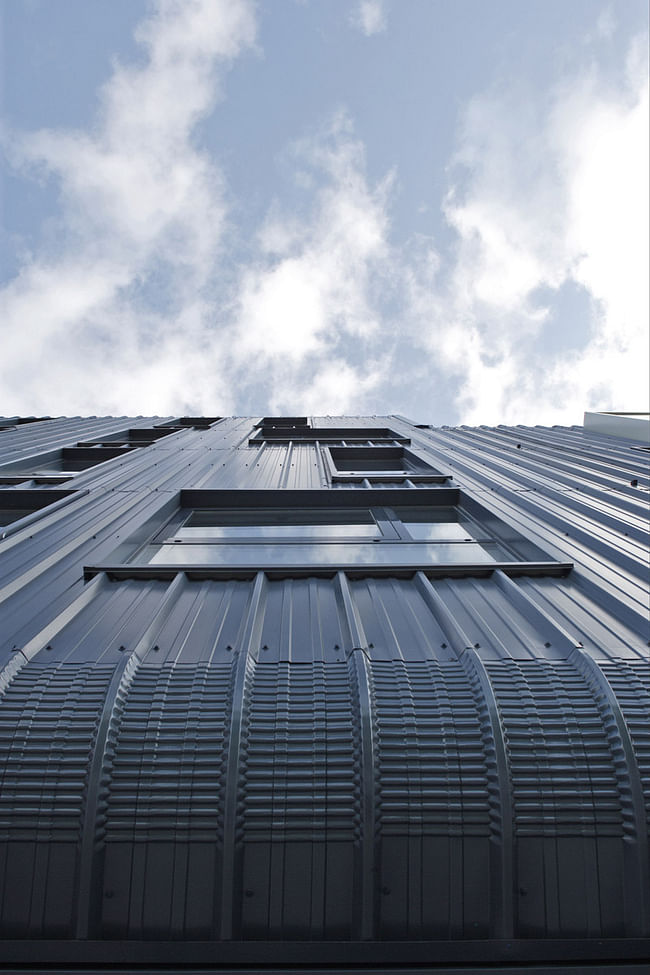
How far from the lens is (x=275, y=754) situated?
2695 millimetres

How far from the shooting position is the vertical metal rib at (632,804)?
2465 mm

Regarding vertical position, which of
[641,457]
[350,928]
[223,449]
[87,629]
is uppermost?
[223,449]

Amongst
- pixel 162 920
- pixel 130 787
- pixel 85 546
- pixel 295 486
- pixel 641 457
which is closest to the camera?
pixel 162 920

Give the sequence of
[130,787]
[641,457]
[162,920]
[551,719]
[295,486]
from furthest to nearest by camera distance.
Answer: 1. [641,457]
2. [295,486]
3. [551,719]
4. [130,787]
5. [162,920]

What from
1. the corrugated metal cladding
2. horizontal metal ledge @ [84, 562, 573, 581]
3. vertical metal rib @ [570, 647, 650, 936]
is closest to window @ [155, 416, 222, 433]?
horizontal metal ledge @ [84, 562, 573, 581]

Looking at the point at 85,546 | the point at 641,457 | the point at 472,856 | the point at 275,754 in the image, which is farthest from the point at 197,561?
the point at 641,457

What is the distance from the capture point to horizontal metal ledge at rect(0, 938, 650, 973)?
2.33 m

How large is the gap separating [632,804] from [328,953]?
198cm

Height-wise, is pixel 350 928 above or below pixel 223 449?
below

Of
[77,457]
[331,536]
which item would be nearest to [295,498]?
[331,536]

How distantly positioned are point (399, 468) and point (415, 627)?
9213 mm

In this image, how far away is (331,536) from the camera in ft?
22.9

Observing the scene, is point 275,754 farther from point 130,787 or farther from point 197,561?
point 197,561

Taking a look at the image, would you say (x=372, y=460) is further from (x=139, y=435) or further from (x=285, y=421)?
(x=139, y=435)
